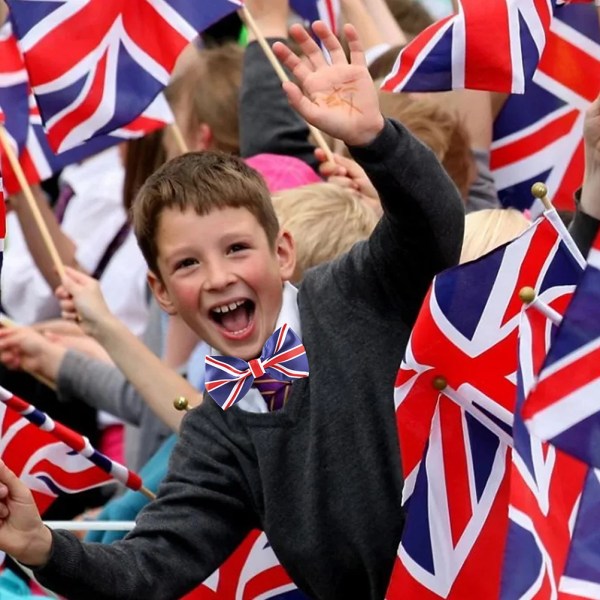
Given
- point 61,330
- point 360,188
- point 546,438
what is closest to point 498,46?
point 360,188

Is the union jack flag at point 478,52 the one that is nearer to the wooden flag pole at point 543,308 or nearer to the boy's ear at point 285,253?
→ the boy's ear at point 285,253

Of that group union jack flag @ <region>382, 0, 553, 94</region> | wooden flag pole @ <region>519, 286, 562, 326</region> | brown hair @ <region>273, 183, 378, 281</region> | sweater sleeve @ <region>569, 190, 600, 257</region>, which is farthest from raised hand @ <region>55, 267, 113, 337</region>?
wooden flag pole @ <region>519, 286, 562, 326</region>

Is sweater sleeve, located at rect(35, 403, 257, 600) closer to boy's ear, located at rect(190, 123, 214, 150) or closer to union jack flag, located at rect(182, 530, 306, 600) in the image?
union jack flag, located at rect(182, 530, 306, 600)

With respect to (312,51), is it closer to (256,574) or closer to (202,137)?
(256,574)

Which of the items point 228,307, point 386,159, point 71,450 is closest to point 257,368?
point 228,307

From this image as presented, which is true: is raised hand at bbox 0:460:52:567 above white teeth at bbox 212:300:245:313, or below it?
below

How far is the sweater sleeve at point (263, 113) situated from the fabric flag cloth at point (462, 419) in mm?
1747

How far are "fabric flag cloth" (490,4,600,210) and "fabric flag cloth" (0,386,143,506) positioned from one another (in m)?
1.37

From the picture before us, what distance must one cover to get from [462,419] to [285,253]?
1.86ft

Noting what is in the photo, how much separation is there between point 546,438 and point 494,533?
0.80m

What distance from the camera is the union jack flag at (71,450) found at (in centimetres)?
403

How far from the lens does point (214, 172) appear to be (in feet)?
12.2

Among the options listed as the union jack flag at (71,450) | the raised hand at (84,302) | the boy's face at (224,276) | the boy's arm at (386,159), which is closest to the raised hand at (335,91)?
the boy's arm at (386,159)

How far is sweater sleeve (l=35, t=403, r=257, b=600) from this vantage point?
3.54 meters
